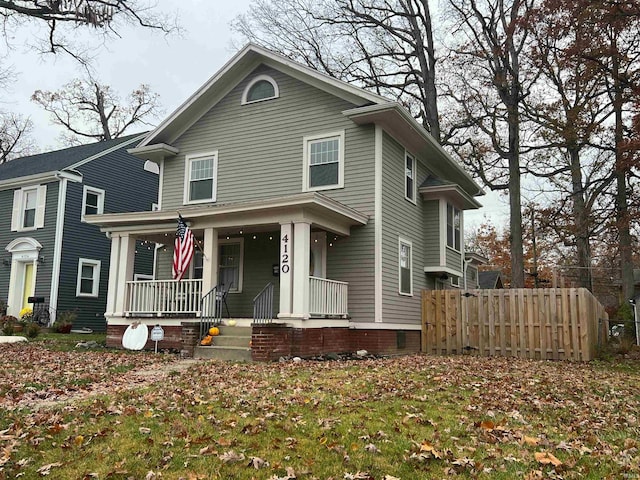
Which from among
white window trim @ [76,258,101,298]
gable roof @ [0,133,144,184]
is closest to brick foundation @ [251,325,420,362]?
white window trim @ [76,258,101,298]

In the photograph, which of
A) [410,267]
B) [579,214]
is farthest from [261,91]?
[579,214]

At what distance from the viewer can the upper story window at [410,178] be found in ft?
52.3

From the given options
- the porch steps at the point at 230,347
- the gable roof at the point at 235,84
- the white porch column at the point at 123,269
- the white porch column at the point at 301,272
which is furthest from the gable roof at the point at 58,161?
the white porch column at the point at 301,272

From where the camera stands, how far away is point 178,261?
13.2m

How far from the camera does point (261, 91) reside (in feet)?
52.6

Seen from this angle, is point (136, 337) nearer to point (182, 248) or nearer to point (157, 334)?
point (157, 334)

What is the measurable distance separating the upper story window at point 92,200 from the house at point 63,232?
33 millimetres

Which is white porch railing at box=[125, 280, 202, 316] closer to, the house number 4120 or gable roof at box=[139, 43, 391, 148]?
the house number 4120

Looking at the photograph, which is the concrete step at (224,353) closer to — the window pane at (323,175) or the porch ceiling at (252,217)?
the porch ceiling at (252,217)

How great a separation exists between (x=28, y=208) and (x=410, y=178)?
15371mm

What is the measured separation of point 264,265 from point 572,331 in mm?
7839

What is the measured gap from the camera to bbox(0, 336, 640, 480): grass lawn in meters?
4.56

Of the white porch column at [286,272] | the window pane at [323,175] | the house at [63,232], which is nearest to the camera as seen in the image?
the white porch column at [286,272]

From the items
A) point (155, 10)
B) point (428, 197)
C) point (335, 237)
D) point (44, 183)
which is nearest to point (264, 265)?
point (335, 237)
